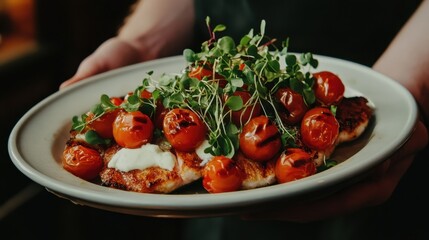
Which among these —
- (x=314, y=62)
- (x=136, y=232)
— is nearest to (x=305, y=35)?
(x=314, y=62)

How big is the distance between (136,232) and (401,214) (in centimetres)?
156

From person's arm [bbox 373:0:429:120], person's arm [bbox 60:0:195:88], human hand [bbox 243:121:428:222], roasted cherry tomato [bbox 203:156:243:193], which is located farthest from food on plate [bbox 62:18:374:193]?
person's arm [bbox 60:0:195:88]

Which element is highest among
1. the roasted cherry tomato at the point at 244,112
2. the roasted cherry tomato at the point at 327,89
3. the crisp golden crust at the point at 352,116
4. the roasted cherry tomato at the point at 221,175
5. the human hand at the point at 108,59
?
the roasted cherry tomato at the point at 221,175

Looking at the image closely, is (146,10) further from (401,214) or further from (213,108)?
(401,214)

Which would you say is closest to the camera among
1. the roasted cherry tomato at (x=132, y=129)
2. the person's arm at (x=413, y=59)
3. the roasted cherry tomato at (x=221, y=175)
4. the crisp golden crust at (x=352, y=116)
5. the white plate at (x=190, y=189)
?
the white plate at (x=190, y=189)

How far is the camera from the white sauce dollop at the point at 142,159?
121cm

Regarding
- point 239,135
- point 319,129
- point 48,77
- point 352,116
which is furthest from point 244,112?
point 48,77

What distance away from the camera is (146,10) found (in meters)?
2.20

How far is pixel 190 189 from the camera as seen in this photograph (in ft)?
4.00

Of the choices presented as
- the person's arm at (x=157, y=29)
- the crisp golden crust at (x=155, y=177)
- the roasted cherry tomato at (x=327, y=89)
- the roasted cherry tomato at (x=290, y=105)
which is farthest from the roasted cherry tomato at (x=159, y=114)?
the person's arm at (x=157, y=29)

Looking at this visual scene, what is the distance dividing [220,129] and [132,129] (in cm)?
20

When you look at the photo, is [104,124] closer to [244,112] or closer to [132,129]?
[132,129]

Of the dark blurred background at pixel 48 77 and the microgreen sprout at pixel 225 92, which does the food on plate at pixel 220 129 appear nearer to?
the microgreen sprout at pixel 225 92

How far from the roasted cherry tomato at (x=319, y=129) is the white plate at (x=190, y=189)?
0.07 meters
